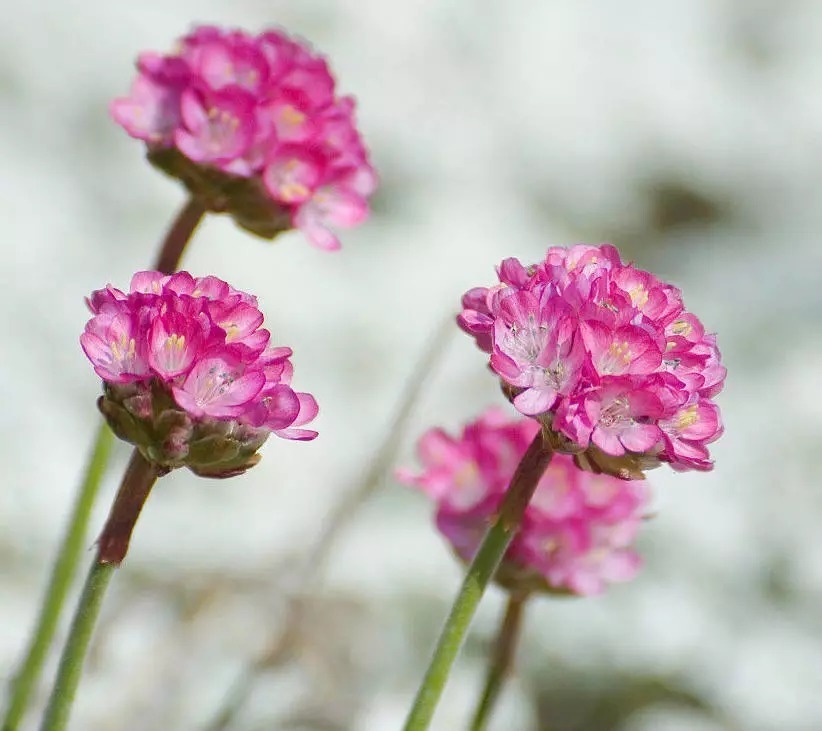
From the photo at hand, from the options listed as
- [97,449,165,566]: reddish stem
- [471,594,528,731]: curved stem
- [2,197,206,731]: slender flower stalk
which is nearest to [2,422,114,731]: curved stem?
[2,197,206,731]: slender flower stalk

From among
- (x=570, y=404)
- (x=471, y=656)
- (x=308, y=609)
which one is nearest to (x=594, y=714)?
(x=471, y=656)

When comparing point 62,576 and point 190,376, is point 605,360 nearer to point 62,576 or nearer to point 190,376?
point 190,376

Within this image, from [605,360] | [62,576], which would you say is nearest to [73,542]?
[62,576]

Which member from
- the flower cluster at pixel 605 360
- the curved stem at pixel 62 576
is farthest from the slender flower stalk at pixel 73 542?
the flower cluster at pixel 605 360

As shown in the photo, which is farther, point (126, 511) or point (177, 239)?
point (177, 239)

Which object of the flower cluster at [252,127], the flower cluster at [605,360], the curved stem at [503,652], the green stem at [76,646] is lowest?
the green stem at [76,646]

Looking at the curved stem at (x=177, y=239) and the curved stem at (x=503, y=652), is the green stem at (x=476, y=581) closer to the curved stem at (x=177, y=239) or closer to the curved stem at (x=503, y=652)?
the curved stem at (x=503, y=652)

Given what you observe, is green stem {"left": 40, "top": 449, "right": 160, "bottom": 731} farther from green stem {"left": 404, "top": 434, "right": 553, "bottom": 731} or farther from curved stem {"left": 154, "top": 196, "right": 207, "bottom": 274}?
curved stem {"left": 154, "top": 196, "right": 207, "bottom": 274}
